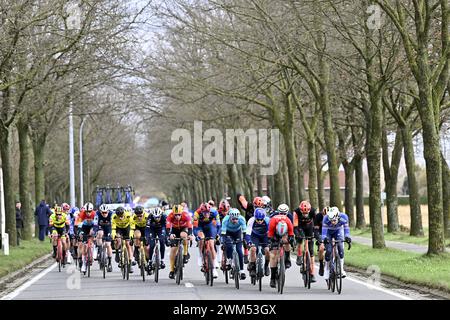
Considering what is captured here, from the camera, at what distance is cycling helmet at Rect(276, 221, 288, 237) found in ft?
70.3

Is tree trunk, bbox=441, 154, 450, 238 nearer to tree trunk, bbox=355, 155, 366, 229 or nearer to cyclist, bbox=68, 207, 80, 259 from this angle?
cyclist, bbox=68, 207, 80, 259

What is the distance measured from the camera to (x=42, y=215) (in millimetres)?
45125

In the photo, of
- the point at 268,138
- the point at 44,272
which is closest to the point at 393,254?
the point at 44,272

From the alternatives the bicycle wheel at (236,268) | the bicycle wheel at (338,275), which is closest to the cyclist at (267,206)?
the bicycle wheel at (236,268)

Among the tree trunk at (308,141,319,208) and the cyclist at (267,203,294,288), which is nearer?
the cyclist at (267,203,294,288)

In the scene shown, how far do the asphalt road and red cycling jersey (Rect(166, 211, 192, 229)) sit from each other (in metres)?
1.26

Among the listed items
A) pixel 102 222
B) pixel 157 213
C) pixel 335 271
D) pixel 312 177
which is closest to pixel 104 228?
pixel 102 222

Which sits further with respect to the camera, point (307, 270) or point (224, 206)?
point (224, 206)

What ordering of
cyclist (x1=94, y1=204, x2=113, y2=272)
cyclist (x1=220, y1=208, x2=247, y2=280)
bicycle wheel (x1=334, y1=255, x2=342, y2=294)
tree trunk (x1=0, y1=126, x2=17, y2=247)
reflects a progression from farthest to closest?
1. tree trunk (x1=0, y1=126, x2=17, y2=247)
2. cyclist (x1=94, y1=204, x2=113, y2=272)
3. cyclist (x1=220, y1=208, x2=247, y2=280)
4. bicycle wheel (x1=334, y1=255, x2=342, y2=294)

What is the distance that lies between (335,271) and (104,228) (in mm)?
8295

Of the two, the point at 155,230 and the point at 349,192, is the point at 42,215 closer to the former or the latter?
the point at 349,192

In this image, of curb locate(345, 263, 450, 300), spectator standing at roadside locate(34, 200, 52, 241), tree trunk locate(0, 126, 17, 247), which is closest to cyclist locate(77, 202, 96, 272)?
curb locate(345, 263, 450, 300)

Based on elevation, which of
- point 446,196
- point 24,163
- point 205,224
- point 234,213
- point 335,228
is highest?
point 24,163
